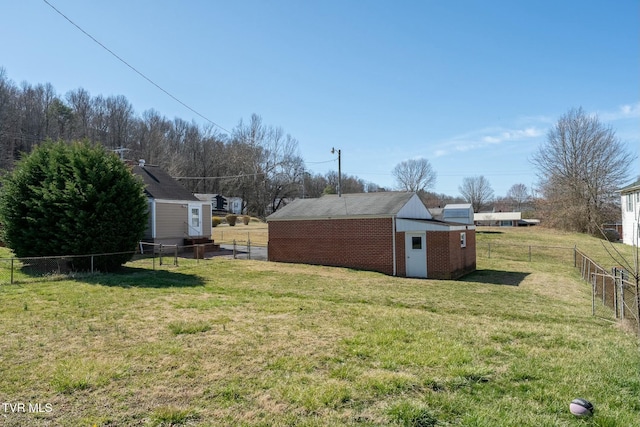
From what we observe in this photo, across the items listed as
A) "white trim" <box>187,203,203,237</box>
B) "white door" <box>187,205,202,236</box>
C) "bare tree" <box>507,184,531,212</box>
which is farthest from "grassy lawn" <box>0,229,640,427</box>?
"bare tree" <box>507,184,531,212</box>

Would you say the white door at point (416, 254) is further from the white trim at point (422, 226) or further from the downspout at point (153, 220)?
the downspout at point (153, 220)

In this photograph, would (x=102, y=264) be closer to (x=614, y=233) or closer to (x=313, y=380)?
(x=313, y=380)

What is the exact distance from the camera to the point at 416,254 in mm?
17094

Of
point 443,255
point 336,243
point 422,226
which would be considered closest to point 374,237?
point 336,243

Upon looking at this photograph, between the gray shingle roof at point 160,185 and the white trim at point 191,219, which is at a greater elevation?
the gray shingle roof at point 160,185

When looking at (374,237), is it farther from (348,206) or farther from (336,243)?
(348,206)

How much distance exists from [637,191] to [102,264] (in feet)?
124

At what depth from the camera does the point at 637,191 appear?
31391 millimetres

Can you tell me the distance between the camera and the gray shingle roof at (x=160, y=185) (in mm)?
23484

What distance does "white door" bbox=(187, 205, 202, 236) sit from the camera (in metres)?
25.1

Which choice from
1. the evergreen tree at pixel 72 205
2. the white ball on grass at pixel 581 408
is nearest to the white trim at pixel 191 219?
the evergreen tree at pixel 72 205

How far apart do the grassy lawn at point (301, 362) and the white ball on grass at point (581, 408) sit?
0.22 feet

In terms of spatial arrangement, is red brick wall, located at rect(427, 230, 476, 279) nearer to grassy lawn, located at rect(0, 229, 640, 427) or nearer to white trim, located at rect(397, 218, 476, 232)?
white trim, located at rect(397, 218, 476, 232)

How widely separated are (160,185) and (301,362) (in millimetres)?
22444
